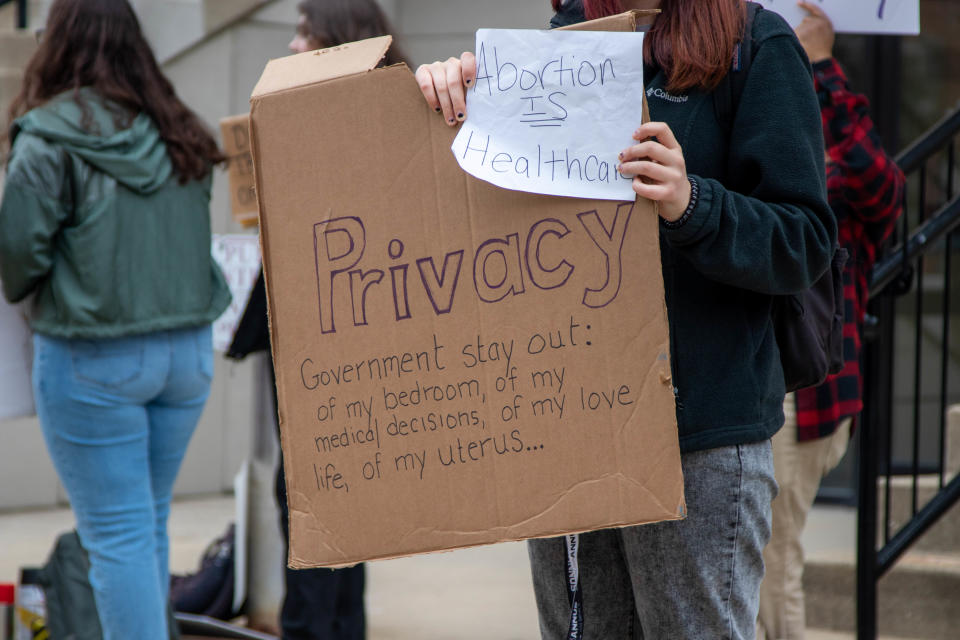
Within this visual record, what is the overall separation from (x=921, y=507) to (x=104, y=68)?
3.08 meters

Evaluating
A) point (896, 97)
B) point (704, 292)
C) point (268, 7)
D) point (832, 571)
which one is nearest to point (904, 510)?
point (832, 571)

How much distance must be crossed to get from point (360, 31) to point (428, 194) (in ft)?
5.63

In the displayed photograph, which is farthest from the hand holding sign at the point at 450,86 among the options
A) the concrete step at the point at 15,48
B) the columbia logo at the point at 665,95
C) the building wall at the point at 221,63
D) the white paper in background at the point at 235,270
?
the concrete step at the point at 15,48

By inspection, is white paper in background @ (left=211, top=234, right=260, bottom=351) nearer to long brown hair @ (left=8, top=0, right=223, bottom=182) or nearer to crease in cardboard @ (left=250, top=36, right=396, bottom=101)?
long brown hair @ (left=8, top=0, right=223, bottom=182)

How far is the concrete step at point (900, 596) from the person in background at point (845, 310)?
747mm

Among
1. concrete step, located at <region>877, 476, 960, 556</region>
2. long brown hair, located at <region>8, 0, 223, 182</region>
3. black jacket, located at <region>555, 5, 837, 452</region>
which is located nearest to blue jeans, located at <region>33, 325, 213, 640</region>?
long brown hair, located at <region>8, 0, 223, 182</region>

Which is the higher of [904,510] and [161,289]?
[161,289]

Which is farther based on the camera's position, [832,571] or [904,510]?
[904,510]

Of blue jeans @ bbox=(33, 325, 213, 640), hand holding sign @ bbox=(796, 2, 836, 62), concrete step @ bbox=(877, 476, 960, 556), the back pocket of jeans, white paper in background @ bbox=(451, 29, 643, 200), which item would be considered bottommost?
concrete step @ bbox=(877, 476, 960, 556)

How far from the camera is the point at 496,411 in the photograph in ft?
5.38

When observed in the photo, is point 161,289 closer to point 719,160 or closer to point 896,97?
point 719,160

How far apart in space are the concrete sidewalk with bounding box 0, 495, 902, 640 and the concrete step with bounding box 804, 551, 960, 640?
10cm

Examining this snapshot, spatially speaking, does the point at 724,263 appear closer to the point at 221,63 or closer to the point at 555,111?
the point at 555,111

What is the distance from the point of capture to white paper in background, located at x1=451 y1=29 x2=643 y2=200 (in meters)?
1.58
